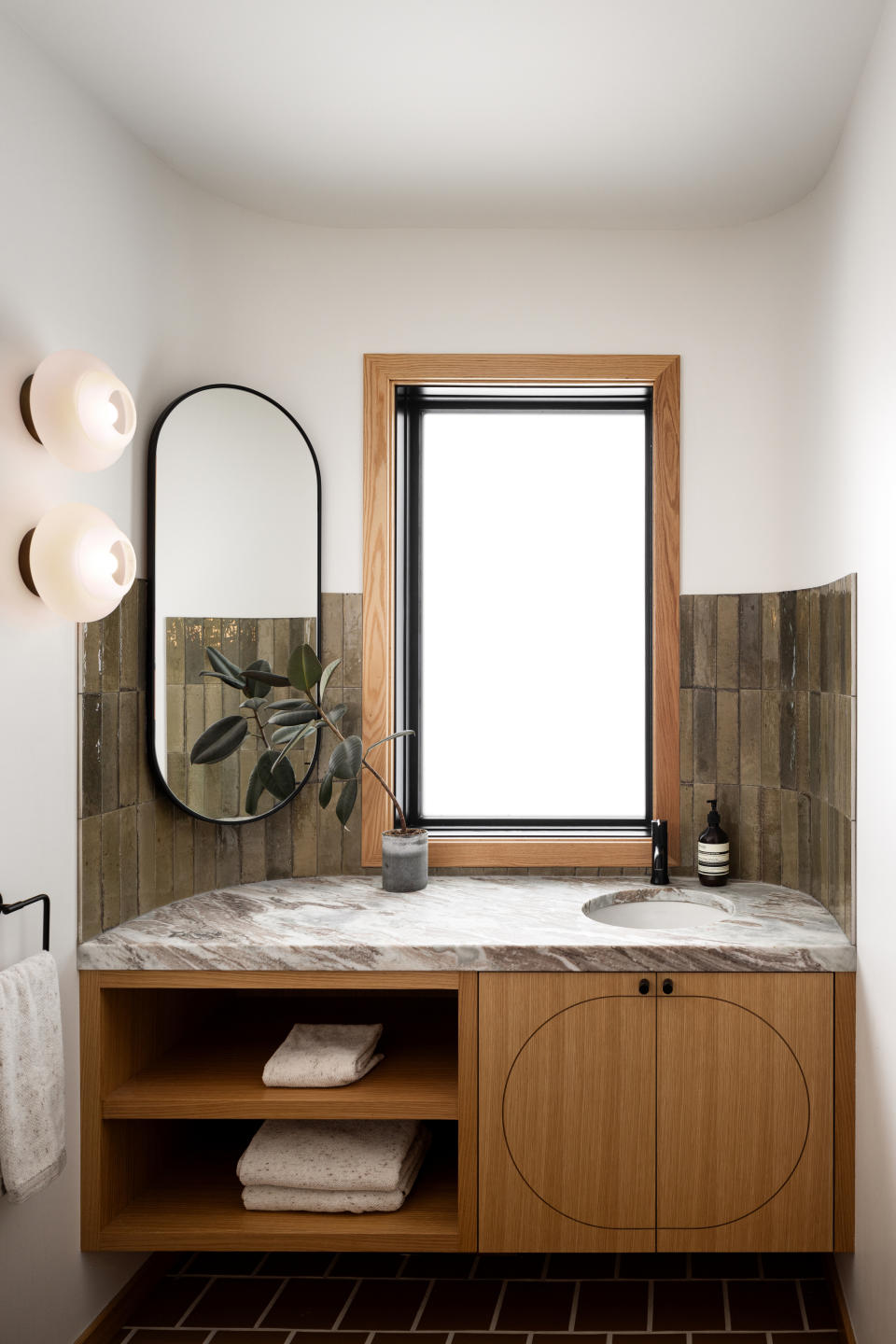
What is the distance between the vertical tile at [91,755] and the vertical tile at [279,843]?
59cm

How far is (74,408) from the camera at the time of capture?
1.77 meters

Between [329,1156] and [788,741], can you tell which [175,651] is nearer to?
[329,1156]

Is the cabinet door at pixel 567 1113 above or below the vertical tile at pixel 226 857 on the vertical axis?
below

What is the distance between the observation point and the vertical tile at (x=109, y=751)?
2088 millimetres

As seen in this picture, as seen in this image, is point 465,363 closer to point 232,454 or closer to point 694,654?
point 232,454

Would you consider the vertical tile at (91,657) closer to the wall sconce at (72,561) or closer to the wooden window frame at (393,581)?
the wall sconce at (72,561)

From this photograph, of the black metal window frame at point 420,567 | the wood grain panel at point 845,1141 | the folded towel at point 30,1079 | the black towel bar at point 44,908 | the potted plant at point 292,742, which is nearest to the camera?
the folded towel at point 30,1079

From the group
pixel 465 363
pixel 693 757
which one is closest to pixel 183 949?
pixel 693 757

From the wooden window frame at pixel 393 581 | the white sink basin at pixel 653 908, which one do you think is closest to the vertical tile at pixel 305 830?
the wooden window frame at pixel 393 581

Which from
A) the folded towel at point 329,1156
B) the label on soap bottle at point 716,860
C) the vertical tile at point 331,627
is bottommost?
the folded towel at point 329,1156

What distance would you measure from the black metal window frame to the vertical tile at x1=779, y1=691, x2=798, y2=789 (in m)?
0.35

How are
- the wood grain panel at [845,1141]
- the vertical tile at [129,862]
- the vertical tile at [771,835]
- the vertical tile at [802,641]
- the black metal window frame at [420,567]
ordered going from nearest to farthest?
1. the wood grain panel at [845,1141]
2. the vertical tile at [129,862]
3. the vertical tile at [802,641]
4. the vertical tile at [771,835]
5. the black metal window frame at [420,567]

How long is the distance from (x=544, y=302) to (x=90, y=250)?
3.85ft

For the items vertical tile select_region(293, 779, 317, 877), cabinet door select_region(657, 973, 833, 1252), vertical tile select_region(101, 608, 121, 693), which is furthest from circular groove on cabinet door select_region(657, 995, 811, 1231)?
vertical tile select_region(101, 608, 121, 693)
